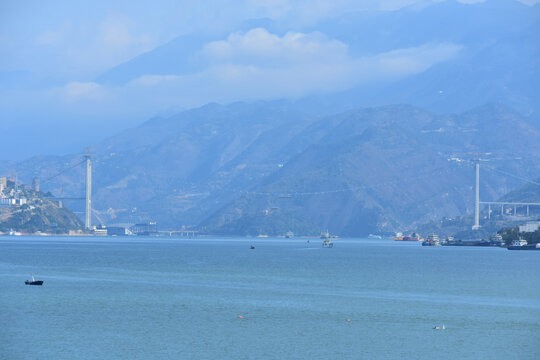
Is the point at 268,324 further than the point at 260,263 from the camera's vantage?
No

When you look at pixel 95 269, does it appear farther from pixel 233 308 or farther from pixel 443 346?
pixel 443 346

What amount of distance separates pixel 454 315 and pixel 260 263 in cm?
9311

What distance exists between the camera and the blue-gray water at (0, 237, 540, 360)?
6688 centimetres

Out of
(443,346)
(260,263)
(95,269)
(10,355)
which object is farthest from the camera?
(260,263)

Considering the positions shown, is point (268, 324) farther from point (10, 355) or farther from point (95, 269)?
point (95, 269)

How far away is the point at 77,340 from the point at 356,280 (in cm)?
6344

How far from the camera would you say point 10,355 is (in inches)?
2479

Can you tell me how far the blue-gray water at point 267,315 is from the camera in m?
66.9

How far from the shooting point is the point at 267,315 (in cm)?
8544

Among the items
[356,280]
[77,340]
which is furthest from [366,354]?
[356,280]

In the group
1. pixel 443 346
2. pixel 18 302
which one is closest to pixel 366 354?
pixel 443 346

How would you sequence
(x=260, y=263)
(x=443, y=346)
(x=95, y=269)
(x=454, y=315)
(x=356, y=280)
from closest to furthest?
(x=443, y=346) → (x=454, y=315) → (x=356, y=280) → (x=95, y=269) → (x=260, y=263)

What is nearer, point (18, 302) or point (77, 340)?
Answer: point (77, 340)

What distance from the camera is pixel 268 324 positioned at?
79562 millimetres
